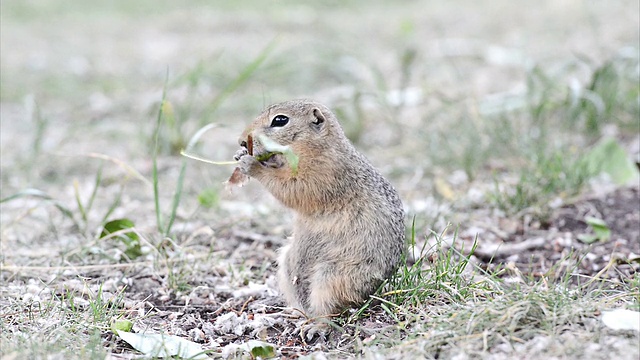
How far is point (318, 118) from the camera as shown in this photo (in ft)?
12.1

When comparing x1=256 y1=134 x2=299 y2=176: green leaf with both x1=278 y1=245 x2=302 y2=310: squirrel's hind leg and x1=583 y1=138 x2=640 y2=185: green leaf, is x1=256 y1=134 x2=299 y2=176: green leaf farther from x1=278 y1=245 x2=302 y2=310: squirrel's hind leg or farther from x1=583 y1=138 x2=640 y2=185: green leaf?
x1=583 y1=138 x2=640 y2=185: green leaf

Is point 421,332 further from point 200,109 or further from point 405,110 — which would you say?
point 200,109

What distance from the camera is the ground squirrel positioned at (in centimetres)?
341

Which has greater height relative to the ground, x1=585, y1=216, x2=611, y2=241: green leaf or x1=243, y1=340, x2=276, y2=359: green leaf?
x1=585, y1=216, x2=611, y2=241: green leaf

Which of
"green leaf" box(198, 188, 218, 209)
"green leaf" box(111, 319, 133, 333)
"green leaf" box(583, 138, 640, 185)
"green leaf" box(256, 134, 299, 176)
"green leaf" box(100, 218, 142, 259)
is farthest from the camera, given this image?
"green leaf" box(583, 138, 640, 185)

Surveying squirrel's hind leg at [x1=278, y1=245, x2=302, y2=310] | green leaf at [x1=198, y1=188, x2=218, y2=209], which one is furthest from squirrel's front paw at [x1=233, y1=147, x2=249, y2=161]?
green leaf at [x1=198, y1=188, x2=218, y2=209]

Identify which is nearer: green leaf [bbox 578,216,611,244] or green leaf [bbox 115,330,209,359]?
green leaf [bbox 115,330,209,359]

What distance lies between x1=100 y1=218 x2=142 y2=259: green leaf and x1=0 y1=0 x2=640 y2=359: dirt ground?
0.06m

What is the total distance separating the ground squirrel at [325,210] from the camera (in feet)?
11.2

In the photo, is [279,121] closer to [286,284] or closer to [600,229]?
[286,284]

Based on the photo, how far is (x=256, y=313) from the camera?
3.62 meters

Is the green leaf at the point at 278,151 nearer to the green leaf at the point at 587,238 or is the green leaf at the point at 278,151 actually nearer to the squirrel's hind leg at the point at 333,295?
the squirrel's hind leg at the point at 333,295

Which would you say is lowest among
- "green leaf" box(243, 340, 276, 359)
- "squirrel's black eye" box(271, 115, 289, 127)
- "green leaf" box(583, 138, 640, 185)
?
"green leaf" box(243, 340, 276, 359)

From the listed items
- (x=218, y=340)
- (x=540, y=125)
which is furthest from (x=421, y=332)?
(x=540, y=125)
